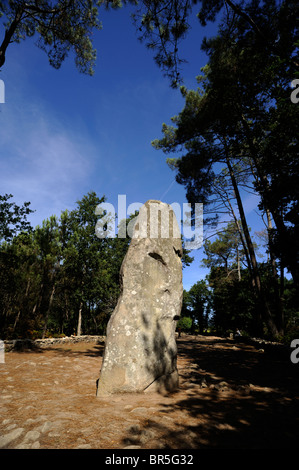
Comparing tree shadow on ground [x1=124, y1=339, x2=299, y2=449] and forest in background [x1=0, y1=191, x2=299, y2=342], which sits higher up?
forest in background [x1=0, y1=191, x2=299, y2=342]

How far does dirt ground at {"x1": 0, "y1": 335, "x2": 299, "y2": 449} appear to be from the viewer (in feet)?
7.44

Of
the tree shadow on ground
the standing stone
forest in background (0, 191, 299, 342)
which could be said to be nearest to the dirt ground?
the tree shadow on ground

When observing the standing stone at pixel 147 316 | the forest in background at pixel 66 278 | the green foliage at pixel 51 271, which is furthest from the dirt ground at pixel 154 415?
the green foliage at pixel 51 271

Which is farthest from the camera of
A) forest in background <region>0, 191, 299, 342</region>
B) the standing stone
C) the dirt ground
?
forest in background <region>0, 191, 299, 342</region>

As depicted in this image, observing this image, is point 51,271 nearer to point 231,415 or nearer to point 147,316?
point 147,316

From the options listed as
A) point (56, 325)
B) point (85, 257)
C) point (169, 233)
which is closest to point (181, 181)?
point (169, 233)

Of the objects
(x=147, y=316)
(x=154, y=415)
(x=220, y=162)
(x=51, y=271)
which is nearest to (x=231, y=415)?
(x=154, y=415)

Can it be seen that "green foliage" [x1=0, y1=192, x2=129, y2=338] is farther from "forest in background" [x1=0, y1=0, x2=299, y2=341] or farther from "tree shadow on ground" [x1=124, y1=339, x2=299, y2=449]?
"tree shadow on ground" [x1=124, y1=339, x2=299, y2=449]

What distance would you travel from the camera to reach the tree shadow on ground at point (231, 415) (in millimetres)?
2297

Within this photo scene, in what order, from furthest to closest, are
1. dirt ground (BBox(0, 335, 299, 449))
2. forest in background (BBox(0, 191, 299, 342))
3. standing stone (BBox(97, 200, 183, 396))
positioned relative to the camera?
forest in background (BBox(0, 191, 299, 342)) < standing stone (BBox(97, 200, 183, 396)) < dirt ground (BBox(0, 335, 299, 449))

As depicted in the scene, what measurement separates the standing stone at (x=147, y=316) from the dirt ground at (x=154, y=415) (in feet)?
1.06

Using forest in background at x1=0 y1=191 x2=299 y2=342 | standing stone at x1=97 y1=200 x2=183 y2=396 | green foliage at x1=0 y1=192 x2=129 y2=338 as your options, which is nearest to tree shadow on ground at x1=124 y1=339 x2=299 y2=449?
standing stone at x1=97 y1=200 x2=183 y2=396

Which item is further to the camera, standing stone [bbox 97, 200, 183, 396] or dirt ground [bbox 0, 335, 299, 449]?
standing stone [bbox 97, 200, 183, 396]

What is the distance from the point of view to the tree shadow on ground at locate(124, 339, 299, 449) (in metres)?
2.30
